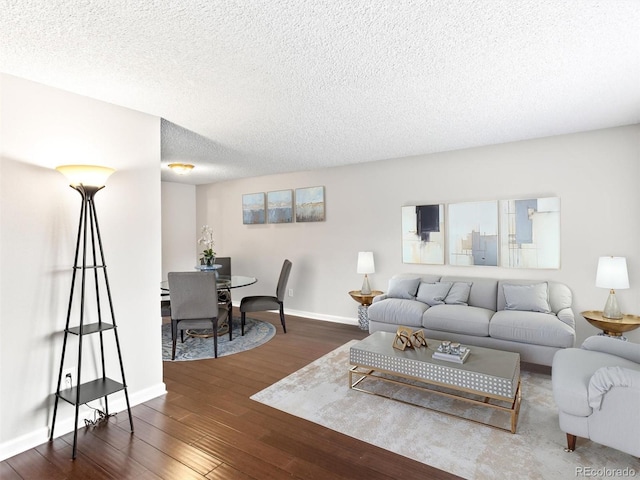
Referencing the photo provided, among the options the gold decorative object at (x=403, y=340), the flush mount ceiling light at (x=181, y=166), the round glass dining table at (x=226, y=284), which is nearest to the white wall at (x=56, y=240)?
the round glass dining table at (x=226, y=284)

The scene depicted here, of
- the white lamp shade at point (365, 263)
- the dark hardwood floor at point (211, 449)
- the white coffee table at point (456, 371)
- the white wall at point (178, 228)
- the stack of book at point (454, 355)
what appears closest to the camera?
the dark hardwood floor at point (211, 449)

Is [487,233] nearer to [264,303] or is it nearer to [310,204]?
[310,204]

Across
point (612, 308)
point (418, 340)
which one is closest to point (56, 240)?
point (418, 340)

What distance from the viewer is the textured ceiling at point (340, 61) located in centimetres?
171

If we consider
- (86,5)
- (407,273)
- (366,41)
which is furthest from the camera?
(407,273)

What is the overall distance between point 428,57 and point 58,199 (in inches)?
106

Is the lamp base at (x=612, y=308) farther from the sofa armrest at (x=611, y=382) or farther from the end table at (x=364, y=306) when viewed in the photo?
the end table at (x=364, y=306)

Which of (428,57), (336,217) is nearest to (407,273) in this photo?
(336,217)

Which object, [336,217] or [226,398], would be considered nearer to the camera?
[226,398]

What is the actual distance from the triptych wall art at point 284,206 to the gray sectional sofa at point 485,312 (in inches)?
72.5

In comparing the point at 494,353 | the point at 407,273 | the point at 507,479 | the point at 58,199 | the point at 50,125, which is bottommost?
the point at 507,479

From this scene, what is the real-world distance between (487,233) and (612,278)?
4.30 feet

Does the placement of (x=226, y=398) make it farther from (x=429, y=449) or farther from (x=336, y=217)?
(x=336, y=217)

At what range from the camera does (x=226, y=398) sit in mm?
3043
